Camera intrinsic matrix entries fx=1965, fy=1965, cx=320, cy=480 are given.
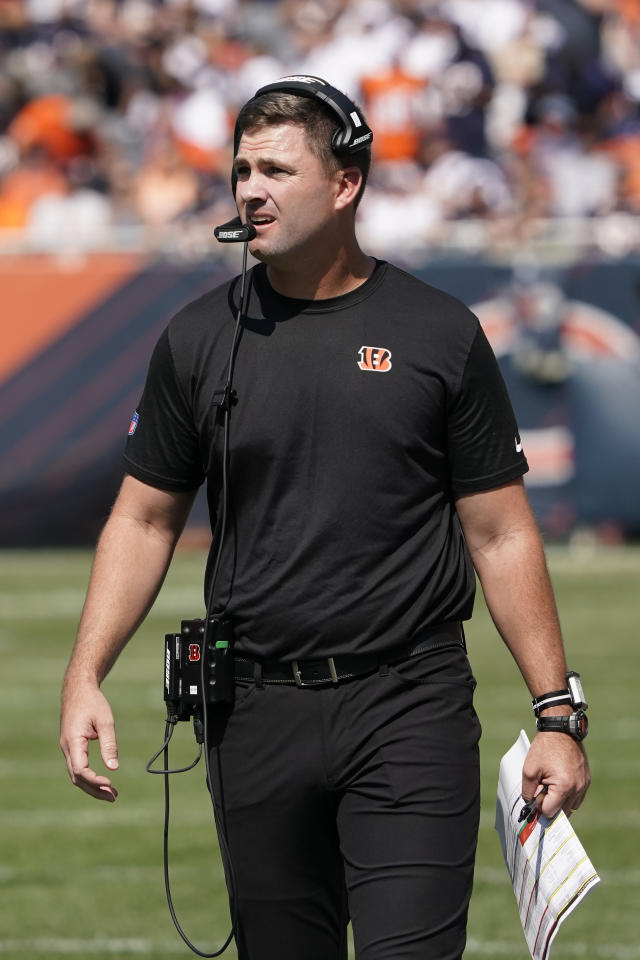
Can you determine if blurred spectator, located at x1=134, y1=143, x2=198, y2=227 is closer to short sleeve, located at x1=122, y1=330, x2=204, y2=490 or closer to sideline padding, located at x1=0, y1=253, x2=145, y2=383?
sideline padding, located at x1=0, y1=253, x2=145, y2=383

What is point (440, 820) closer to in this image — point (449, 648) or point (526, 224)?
point (449, 648)

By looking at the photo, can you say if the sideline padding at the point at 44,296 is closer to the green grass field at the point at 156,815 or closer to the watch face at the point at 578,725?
the green grass field at the point at 156,815

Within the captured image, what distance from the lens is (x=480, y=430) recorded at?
3914 millimetres

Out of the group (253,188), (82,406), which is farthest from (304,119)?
(82,406)

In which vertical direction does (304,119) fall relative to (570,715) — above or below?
above

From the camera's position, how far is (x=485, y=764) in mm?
8906

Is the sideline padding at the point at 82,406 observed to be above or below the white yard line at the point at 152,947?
above

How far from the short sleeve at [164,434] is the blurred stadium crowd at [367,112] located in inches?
482

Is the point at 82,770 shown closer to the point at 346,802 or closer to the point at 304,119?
the point at 346,802

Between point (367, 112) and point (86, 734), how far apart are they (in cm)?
1528

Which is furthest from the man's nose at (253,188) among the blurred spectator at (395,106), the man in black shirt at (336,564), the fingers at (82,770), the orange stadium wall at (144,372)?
the blurred spectator at (395,106)

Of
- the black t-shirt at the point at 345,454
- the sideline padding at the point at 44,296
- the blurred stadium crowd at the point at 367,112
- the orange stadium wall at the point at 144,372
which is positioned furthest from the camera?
the blurred stadium crowd at the point at 367,112

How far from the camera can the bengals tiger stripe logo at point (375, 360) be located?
388 centimetres

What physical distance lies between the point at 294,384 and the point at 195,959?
276cm
